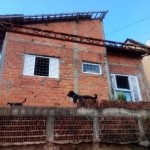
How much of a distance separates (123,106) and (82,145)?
1633 mm

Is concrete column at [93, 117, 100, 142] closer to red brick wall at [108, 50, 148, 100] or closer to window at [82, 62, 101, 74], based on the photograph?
window at [82, 62, 101, 74]

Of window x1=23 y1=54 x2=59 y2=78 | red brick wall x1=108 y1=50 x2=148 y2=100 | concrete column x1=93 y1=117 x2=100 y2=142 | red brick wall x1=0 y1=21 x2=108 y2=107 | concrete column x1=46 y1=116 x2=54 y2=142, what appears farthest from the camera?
red brick wall x1=108 y1=50 x2=148 y2=100

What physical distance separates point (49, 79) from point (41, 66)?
0.84 metres

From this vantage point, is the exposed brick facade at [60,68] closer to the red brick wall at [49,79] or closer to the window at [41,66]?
the red brick wall at [49,79]

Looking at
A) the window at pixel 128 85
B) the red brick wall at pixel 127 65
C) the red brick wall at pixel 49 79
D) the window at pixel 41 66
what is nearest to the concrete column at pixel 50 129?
the red brick wall at pixel 49 79

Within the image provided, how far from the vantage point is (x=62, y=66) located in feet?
25.9

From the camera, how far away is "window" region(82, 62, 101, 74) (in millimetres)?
8294

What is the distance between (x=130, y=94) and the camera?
8.84 m

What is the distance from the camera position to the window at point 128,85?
874 cm

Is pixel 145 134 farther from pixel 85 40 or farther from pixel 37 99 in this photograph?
pixel 85 40

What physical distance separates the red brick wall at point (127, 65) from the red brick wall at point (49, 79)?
2.96 feet

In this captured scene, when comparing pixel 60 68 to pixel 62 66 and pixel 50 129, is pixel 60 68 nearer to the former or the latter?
pixel 62 66

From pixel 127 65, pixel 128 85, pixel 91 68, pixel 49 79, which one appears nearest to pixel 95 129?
pixel 49 79

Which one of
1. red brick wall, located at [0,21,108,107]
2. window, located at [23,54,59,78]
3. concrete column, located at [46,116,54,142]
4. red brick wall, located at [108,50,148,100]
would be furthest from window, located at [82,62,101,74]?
concrete column, located at [46,116,54,142]
